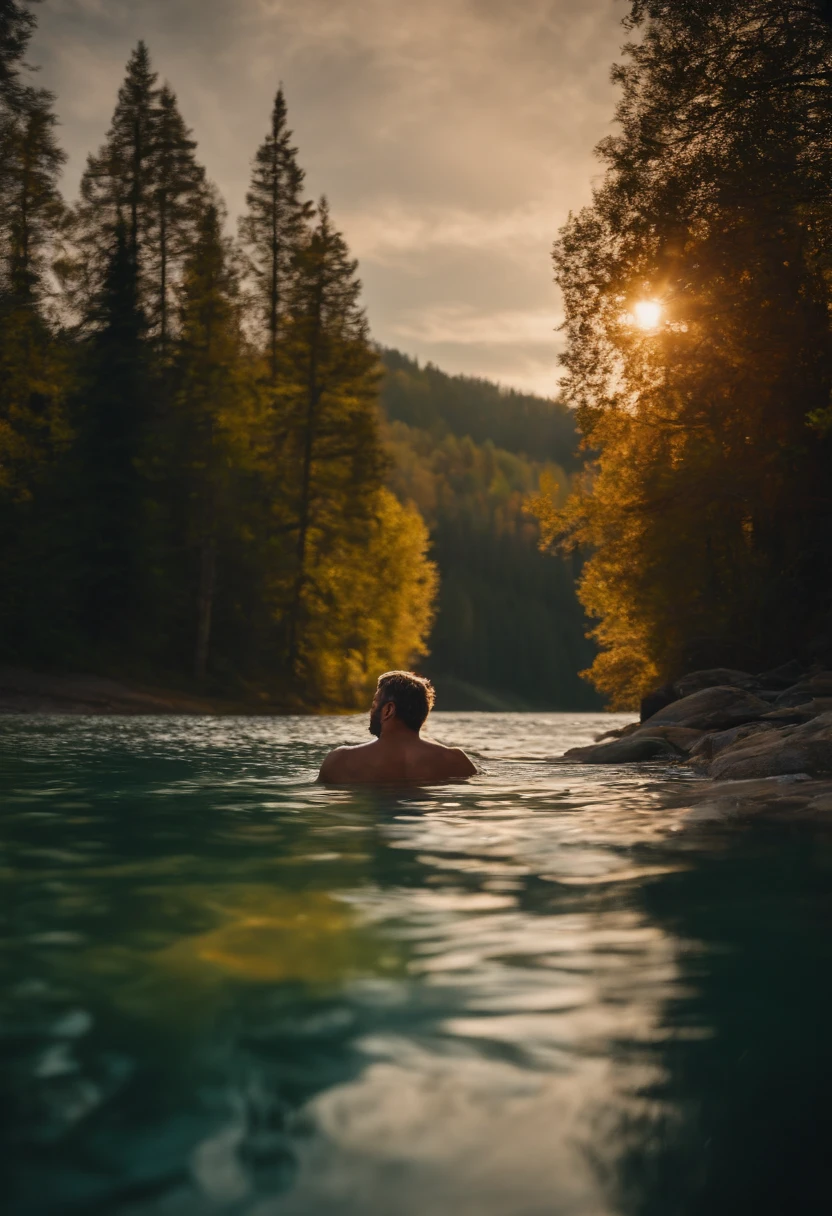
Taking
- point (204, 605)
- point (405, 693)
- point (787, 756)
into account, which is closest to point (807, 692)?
point (787, 756)

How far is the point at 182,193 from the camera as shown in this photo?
154 ft

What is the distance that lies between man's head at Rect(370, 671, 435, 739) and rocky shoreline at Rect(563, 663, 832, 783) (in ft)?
10.5

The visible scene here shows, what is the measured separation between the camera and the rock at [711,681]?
22.0 m

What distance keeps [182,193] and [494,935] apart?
47241 millimetres

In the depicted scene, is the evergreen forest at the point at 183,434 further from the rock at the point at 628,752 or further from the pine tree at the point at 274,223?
the rock at the point at 628,752

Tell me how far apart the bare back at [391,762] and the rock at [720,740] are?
4490 millimetres

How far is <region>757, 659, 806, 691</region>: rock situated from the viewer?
21.8 meters

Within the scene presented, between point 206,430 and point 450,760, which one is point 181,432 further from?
point 450,760

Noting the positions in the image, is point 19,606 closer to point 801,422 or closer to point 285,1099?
point 801,422

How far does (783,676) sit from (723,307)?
7.75m

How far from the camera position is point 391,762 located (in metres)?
10.9

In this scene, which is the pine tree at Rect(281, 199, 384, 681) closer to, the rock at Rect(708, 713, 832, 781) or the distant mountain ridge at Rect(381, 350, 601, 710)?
the rock at Rect(708, 713, 832, 781)

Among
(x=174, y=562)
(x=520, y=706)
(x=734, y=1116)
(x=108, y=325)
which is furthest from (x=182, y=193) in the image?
(x=520, y=706)

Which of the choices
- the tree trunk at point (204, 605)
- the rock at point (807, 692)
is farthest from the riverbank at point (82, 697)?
the rock at point (807, 692)
